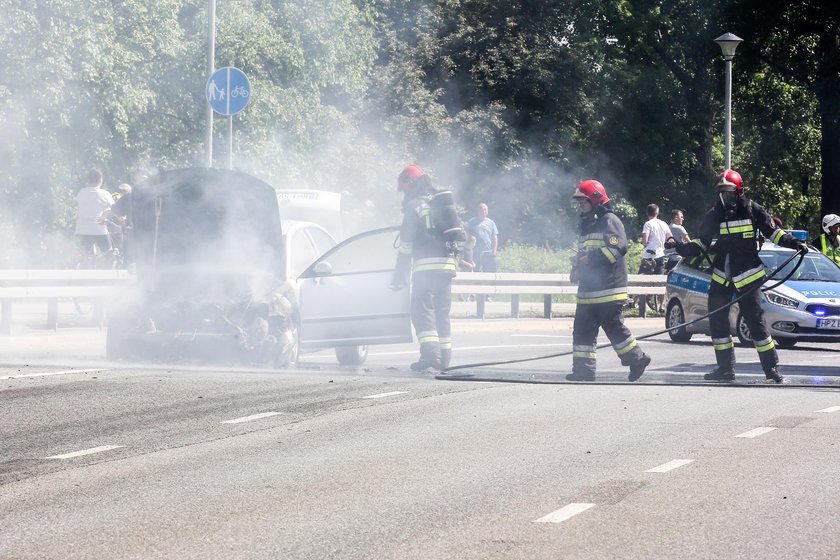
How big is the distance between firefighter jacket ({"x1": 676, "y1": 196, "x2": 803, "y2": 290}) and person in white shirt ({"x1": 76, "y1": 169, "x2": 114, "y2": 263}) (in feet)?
31.3

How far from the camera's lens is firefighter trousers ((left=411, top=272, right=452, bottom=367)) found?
531 inches

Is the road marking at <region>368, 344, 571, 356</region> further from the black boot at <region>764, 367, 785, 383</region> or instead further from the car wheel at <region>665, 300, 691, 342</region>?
the black boot at <region>764, 367, 785, 383</region>

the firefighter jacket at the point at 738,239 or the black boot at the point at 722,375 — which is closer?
the firefighter jacket at the point at 738,239

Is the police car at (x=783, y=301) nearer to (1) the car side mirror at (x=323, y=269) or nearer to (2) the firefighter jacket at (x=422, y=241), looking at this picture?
(2) the firefighter jacket at (x=422, y=241)

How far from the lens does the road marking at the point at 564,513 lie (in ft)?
21.5

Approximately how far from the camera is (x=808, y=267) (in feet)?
63.5

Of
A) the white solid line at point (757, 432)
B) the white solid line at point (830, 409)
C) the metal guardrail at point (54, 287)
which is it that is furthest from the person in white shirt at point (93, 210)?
the white solid line at point (757, 432)

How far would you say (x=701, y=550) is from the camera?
235 inches

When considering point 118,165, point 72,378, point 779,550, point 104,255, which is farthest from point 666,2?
point 779,550

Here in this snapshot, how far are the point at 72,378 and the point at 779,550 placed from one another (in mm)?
8109

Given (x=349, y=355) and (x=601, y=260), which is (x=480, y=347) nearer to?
(x=349, y=355)

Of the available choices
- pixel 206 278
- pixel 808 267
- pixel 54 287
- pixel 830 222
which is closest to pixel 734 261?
pixel 206 278

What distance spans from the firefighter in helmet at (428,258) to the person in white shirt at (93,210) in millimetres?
7316

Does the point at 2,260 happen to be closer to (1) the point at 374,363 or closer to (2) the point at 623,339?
(1) the point at 374,363
